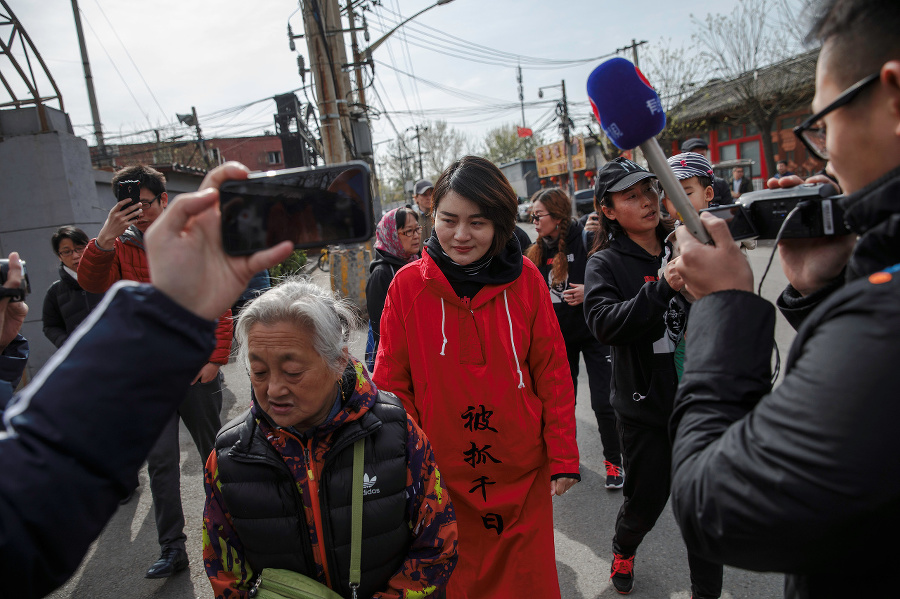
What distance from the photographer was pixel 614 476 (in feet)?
12.5

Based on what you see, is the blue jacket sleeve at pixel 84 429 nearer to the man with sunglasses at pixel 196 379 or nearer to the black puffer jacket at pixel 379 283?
the man with sunglasses at pixel 196 379

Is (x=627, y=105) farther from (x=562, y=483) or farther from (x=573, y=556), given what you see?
(x=573, y=556)

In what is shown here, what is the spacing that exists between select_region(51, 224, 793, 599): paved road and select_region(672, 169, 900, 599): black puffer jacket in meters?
1.61

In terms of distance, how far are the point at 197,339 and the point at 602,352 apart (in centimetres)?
373

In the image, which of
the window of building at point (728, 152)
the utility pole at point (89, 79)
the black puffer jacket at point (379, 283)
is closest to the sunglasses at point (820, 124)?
the black puffer jacket at point (379, 283)

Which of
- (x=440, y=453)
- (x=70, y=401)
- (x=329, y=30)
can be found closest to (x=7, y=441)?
(x=70, y=401)

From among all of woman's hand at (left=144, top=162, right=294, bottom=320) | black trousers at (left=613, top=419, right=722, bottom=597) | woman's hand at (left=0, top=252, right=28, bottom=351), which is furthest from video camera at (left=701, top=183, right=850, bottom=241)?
woman's hand at (left=0, top=252, right=28, bottom=351)

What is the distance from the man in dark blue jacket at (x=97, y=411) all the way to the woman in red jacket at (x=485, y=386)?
1.53 metres

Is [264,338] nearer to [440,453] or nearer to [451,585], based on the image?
[440,453]

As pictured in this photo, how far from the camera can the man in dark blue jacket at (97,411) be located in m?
0.69

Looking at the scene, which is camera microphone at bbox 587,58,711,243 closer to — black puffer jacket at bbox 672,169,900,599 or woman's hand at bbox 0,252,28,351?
black puffer jacket at bbox 672,169,900,599

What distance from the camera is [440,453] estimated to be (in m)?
2.32

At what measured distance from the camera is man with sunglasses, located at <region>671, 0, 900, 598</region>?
74cm

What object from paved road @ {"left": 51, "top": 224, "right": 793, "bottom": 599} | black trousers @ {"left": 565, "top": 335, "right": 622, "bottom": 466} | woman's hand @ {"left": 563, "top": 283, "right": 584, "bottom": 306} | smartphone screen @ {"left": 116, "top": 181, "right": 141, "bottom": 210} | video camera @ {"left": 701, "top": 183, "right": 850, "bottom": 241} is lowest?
paved road @ {"left": 51, "top": 224, "right": 793, "bottom": 599}
